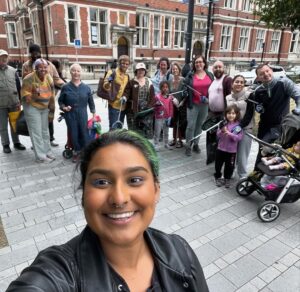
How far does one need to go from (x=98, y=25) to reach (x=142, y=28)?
5075mm

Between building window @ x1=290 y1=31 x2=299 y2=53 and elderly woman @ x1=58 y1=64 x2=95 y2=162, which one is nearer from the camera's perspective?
elderly woman @ x1=58 y1=64 x2=95 y2=162

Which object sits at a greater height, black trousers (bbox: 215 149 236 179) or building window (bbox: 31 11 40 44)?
building window (bbox: 31 11 40 44)

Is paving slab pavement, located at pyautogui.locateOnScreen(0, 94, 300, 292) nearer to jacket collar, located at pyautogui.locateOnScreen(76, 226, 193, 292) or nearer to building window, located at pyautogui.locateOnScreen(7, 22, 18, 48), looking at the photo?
jacket collar, located at pyautogui.locateOnScreen(76, 226, 193, 292)

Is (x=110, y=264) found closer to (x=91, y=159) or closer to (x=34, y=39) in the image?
(x=91, y=159)

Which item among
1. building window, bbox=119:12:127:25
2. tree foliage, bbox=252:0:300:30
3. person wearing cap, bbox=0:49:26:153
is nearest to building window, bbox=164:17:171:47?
building window, bbox=119:12:127:25

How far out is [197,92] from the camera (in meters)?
5.07

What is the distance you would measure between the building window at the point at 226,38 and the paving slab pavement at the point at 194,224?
103 ft

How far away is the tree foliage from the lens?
9048mm

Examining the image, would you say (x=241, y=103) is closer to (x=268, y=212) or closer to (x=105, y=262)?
(x=268, y=212)

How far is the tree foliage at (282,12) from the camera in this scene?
905 cm

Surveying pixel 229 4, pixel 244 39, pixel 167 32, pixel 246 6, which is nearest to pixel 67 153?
pixel 167 32

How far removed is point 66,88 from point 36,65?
1.98 ft

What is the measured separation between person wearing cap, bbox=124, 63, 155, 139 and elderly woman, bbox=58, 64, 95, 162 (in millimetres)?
795

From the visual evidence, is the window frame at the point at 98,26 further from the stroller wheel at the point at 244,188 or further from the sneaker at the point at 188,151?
the stroller wheel at the point at 244,188
